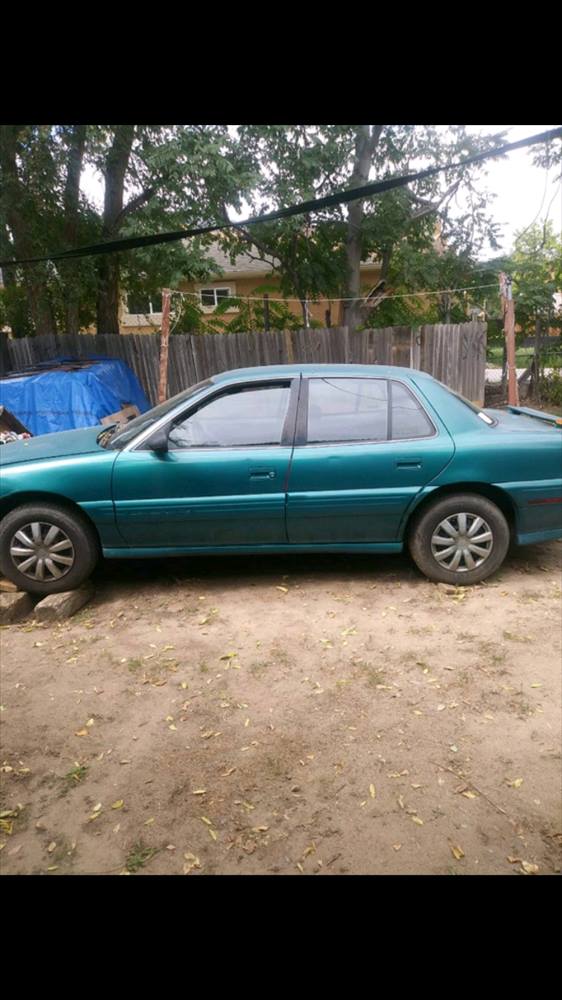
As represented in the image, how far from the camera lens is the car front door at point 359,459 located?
13.6 feet

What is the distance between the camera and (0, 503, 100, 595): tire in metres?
4.09

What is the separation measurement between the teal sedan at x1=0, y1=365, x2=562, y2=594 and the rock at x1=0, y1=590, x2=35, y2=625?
0.10 meters

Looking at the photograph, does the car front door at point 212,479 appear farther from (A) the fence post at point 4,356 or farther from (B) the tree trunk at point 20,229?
(A) the fence post at point 4,356

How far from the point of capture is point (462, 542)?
4.22 m

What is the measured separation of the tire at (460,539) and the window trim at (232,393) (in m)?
1.14

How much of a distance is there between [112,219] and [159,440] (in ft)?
33.2

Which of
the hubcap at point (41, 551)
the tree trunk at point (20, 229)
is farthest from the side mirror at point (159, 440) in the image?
the tree trunk at point (20, 229)

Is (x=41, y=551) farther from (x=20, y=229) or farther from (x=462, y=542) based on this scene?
(x=20, y=229)

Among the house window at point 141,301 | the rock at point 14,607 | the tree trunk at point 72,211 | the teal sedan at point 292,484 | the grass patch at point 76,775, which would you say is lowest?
the grass patch at point 76,775

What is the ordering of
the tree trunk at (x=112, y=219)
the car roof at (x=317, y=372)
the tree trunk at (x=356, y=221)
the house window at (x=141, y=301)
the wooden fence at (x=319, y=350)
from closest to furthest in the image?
1. the car roof at (x=317, y=372)
2. the wooden fence at (x=319, y=350)
3. the tree trunk at (x=112, y=219)
4. the tree trunk at (x=356, y=221)
5. the house window at (x=141, y=301)

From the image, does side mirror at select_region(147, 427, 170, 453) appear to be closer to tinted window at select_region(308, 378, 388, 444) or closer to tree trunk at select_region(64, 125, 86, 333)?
tinted window at select_region(308, 378, 388, 444)

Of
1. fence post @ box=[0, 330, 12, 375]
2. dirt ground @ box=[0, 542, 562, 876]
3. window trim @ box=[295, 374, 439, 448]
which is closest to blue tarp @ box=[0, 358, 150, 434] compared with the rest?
fence post @ box=[0, 330, 12, 375]

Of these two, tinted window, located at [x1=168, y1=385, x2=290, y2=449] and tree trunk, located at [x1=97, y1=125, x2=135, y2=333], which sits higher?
tree trunk, located at [x1=97, y1=125, x2=135, y2=333]

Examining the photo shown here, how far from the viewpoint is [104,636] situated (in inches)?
150
